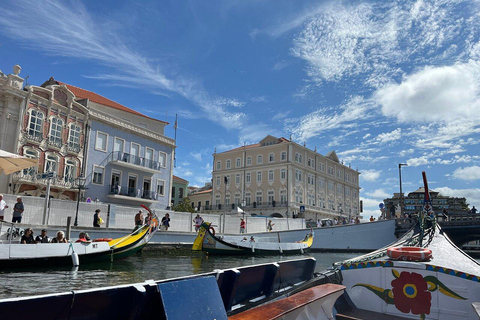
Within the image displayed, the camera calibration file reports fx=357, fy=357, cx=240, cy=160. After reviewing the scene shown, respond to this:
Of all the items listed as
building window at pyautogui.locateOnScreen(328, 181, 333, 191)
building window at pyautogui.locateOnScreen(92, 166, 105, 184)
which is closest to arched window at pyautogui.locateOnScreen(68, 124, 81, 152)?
building window at pyautogui.locateOnScreen(92, 166, 105, 184)

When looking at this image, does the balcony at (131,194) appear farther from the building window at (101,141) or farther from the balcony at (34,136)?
the balcony at (34,136)

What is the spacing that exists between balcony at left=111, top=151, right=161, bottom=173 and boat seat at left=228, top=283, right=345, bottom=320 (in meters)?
31.0

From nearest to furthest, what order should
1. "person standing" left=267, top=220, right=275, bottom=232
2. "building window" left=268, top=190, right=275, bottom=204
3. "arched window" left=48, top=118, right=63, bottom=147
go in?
"arched window" left=48, top=118, right=63, bottom=147, "person standing" left=267, top=220, right=275, bottom=232, "building window" left=268, top=190, right=275, bottom=204

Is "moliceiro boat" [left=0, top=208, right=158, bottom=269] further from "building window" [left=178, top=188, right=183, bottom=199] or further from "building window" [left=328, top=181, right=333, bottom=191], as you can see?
"building window" [left=328, top=181, right=333, bottom=191]

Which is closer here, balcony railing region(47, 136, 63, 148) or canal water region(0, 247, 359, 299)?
canal water region(0, 247, 359, 299)

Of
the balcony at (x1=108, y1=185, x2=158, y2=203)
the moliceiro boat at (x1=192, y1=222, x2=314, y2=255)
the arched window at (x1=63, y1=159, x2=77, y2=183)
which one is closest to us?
the moliceiro boat at (x1=192, y1=222, x2=314, y2=255)

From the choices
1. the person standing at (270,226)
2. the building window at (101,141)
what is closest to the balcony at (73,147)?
the building window at (101,141)

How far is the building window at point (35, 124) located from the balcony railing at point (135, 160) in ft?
22.7

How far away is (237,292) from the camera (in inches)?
194

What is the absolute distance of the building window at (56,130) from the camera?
29.3 meters

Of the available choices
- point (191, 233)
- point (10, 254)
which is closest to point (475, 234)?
point (191, 233)

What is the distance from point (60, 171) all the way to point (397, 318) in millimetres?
29625

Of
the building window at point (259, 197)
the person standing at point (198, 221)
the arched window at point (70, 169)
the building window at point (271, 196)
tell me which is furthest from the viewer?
the building window at point (259, 197)

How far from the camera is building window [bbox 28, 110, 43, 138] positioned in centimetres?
2762
